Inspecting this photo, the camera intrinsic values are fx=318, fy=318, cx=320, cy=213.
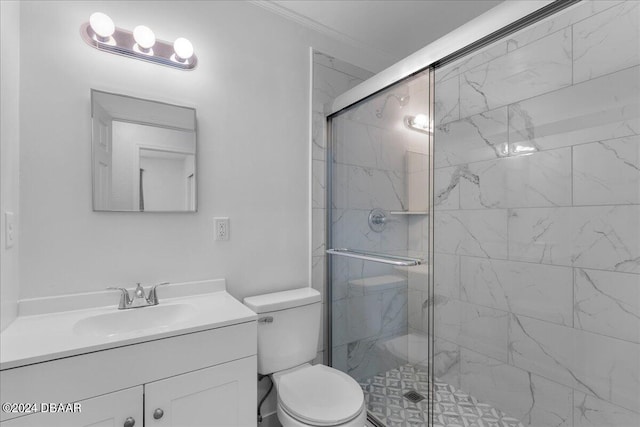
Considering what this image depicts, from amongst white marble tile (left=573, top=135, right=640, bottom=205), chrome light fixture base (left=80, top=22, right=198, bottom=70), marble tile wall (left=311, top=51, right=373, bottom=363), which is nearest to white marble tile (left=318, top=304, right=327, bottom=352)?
marble tile wall (left=311, top=51, right=373, bottom=363)

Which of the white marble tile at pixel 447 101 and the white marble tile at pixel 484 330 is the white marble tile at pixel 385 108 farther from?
the white marble tile at pixel 484 330

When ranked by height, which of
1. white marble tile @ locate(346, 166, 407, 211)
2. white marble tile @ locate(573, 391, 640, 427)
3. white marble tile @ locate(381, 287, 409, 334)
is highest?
white marble tile @ locate(346, 166, 407, 211)

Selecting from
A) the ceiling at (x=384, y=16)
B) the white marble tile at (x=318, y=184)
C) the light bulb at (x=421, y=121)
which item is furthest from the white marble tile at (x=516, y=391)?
the ceiling at (x=384, y=16)

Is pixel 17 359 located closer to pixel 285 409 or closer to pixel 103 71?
pixel 285 409

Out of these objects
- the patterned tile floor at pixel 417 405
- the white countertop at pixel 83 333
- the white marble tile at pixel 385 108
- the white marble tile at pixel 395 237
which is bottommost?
the patterned tile floor at pixel 417 405

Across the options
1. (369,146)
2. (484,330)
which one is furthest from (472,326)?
(369,146)

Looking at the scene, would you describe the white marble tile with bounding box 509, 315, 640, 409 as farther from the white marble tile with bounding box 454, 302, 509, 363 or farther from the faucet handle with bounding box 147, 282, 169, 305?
the faucet handle with bounding box 147, 282, 169, 305

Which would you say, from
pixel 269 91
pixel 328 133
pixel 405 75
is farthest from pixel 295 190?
pixel 405 75

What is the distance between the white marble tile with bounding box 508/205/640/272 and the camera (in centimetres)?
133

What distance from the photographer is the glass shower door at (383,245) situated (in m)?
1.61

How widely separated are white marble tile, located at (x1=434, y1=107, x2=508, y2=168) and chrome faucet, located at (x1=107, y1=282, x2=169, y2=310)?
1558mm

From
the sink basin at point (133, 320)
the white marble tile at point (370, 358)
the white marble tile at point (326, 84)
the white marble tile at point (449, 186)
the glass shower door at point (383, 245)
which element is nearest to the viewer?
the sink basin at point (133, 320)

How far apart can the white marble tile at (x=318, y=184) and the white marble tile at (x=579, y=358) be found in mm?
1270

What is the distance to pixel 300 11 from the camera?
6.19ft
